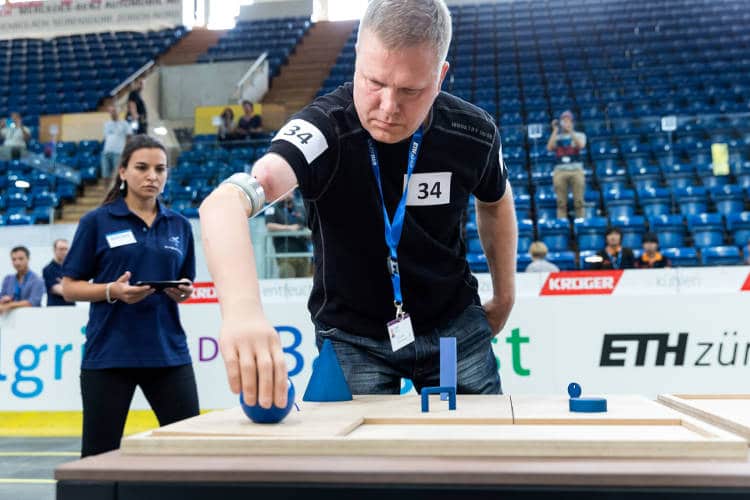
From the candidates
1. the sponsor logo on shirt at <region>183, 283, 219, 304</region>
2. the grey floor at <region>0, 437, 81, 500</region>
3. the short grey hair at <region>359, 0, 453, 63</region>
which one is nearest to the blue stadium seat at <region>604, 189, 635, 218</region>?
the sponsor logo on shirt at <region>183, 283, 219, 304</region>

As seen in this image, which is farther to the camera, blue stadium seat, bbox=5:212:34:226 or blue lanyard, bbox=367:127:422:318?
blue stadium seat, bbox=5:212:34:226

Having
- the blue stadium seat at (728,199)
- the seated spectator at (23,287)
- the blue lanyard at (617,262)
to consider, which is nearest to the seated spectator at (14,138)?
the seated spectator at (23,287)

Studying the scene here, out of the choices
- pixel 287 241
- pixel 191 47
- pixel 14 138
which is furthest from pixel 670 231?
pixel 191 47

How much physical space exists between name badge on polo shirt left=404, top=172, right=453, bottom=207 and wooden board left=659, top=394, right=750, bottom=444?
589 mm

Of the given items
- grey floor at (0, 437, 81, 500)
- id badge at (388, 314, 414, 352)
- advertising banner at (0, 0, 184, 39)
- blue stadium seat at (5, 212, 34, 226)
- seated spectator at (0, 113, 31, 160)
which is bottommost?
grey floor at (0, 437, 81, 500)

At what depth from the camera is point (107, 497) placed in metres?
0.80

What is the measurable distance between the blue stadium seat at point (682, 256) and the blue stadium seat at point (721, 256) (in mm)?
94

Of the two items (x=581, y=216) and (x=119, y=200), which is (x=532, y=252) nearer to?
(x=581, y=216)

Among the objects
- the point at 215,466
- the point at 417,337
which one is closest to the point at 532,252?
the point at 417,337

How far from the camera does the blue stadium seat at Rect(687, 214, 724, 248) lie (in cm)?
729

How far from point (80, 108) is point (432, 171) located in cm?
1430

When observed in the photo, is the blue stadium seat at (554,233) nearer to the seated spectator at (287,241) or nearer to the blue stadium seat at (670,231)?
the blue stadium seat at (670,231)

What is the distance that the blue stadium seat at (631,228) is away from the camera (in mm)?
6742

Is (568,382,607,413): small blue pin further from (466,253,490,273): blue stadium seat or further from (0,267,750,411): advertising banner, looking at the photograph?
(466,253,490,273): blue stadium seat
